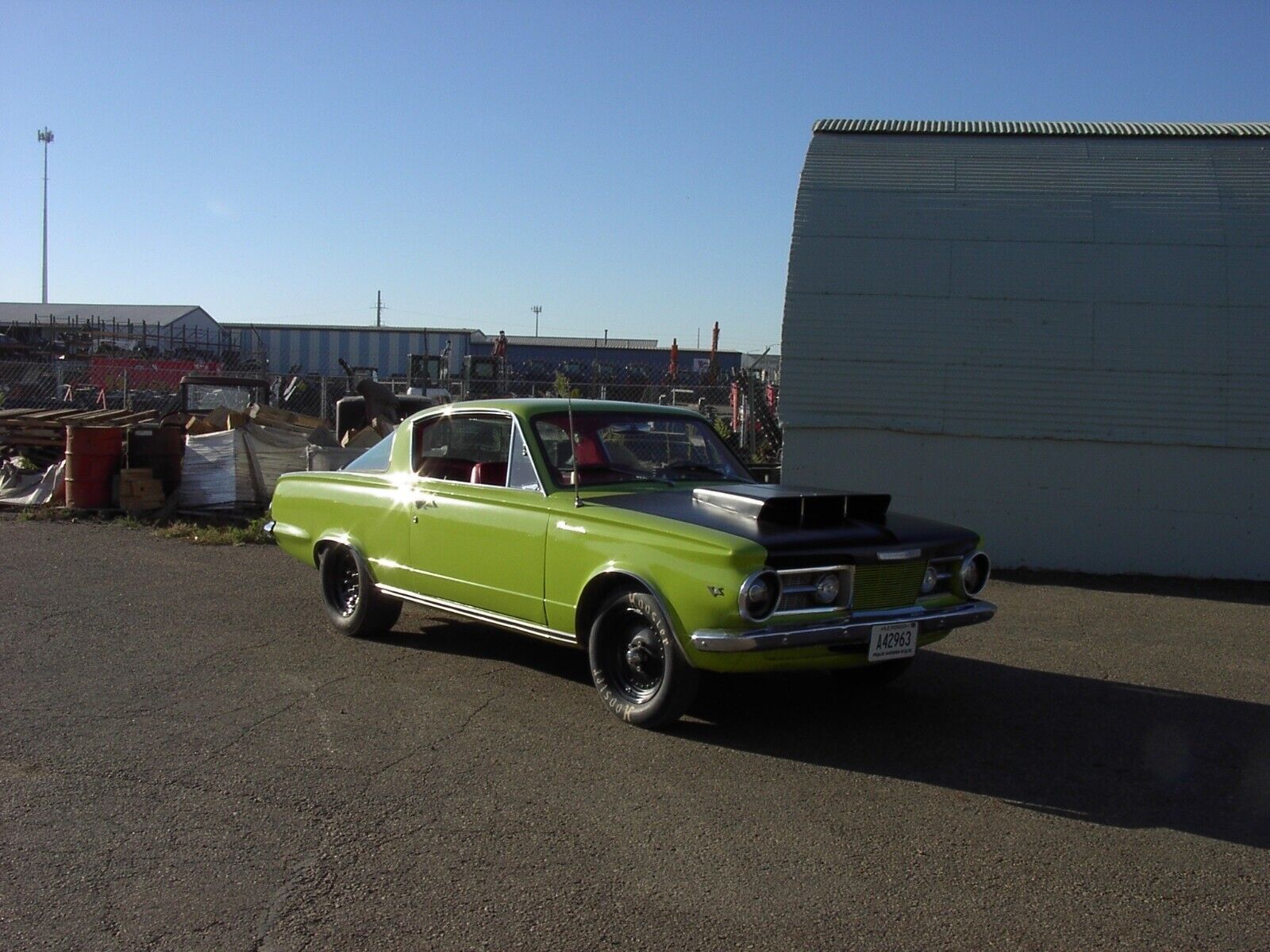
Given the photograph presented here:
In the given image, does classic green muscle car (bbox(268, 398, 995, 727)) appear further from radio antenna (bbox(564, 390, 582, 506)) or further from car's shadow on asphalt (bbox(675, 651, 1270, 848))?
car's shadow on asphalt (bbox(675, 651, 1270, 848))

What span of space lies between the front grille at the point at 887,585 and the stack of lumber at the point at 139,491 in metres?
10.3

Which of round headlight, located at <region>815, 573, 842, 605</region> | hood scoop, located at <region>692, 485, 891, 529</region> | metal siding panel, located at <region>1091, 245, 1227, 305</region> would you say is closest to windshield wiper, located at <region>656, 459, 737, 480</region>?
hood scoop, located at <region>692, 485, 891, 529</region>

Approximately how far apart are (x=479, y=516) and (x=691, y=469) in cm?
126

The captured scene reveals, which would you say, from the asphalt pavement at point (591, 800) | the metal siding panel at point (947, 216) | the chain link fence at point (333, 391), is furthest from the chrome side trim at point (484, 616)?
the metal siding panel at point (947, 216)

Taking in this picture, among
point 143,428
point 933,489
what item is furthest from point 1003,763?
point 143,428

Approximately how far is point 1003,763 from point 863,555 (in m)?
1.11

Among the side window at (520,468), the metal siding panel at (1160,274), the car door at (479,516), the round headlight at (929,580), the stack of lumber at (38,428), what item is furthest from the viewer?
the stack of lumber at (38,428)

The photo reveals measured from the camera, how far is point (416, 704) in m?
6.00

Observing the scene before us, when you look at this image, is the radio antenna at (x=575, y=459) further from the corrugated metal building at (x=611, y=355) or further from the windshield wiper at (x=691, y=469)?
the corrugated metal building at (x=611, y=355)

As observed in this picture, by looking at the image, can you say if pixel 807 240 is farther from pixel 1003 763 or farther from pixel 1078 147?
pixel 1003 763

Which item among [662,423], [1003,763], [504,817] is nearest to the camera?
[504,817]

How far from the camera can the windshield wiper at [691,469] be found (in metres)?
6.70

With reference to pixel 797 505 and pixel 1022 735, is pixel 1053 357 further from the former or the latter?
pixel 797 505

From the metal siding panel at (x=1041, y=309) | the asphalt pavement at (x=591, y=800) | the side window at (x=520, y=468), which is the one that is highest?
the metal siding panel at (x=1041, y=309)
